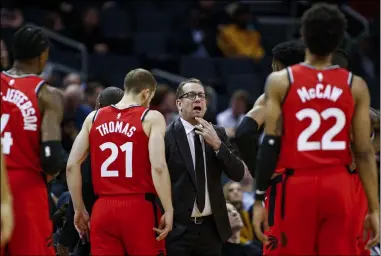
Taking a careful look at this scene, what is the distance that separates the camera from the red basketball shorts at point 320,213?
6621 millimetres

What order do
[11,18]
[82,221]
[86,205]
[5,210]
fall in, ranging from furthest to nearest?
[11,18] < [86,205] < [82,221] < [5,210]

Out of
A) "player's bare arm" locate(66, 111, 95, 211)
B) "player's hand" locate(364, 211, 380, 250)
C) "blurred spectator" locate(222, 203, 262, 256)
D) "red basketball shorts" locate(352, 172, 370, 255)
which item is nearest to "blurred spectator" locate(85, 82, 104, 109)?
"blurred spectator" locate(222, 203, 262, 256)

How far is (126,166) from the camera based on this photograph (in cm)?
766

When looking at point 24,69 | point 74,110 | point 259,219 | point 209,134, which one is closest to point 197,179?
point 209,134

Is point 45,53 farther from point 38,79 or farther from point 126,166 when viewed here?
point 126,166

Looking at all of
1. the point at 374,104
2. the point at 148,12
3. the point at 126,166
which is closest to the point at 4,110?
the point at 126,166

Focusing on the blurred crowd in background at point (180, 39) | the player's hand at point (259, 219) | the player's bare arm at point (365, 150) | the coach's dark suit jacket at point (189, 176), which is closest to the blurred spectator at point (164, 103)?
the blurred crowd in background at point (180, 39)

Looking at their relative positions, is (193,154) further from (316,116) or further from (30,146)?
(316,116)

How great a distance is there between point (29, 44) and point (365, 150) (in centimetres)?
256

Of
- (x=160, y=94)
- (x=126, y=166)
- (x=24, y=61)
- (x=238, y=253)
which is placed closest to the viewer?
(x=24, y=61)

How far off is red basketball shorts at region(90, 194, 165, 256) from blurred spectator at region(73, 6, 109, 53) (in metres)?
10.1

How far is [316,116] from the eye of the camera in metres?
6.64

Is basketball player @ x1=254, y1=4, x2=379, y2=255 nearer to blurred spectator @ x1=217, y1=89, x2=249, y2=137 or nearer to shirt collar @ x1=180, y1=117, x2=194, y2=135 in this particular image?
shirt collar @ x1=180, y1=117, x2=194, y2=135

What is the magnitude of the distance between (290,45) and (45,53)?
2027mm
